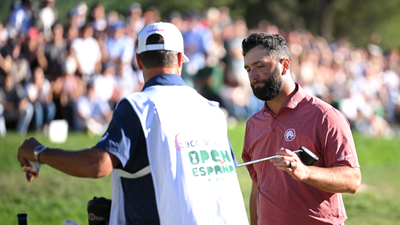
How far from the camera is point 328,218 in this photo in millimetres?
3582

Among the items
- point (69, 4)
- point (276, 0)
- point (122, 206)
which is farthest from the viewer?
point (276, 0)

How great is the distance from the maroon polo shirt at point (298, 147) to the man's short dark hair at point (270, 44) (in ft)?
1.04

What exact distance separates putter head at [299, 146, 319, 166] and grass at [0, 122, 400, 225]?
5.02 meters

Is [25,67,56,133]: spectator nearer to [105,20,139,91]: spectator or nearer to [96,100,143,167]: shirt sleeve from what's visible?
[105,20,139,91]: spectator

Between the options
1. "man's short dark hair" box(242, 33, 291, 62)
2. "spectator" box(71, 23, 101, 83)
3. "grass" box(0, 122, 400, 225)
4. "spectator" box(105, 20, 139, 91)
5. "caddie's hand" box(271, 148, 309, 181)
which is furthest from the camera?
"spectator" box(105, 20, 139, 91)

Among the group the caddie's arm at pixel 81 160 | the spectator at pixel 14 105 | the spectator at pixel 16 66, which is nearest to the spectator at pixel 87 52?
the spectator at pixel 16 66

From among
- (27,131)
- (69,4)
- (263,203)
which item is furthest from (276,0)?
(263,203)

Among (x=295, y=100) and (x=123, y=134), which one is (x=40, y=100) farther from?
(x=123, y=134)

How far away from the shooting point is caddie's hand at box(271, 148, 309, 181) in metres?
3.15

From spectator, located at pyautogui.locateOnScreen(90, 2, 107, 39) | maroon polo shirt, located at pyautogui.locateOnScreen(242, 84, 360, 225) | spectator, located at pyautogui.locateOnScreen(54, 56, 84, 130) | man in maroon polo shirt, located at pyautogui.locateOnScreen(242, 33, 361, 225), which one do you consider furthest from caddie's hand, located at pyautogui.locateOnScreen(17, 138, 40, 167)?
spectator, located at pyautogui.locateOnScreen(90, 2, 107, 39)

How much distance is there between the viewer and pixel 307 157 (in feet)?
11.2

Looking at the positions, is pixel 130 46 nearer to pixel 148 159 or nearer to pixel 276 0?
pixel 148 159

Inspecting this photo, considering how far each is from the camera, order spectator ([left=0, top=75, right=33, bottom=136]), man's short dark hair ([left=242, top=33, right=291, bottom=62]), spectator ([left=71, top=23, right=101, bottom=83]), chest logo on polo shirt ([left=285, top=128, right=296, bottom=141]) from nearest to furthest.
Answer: chest logo on polo shirt ([left=285, top=128, right=296, bottom=141]) → man's short dark hair ([left=242, top=33, right=291, bottom=62]) → spectator ([left=0, top=75, right=33, bottom=136]) → spectator ([left=71, top=23, right=101, bottom=83])

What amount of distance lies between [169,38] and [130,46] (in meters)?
10.3
